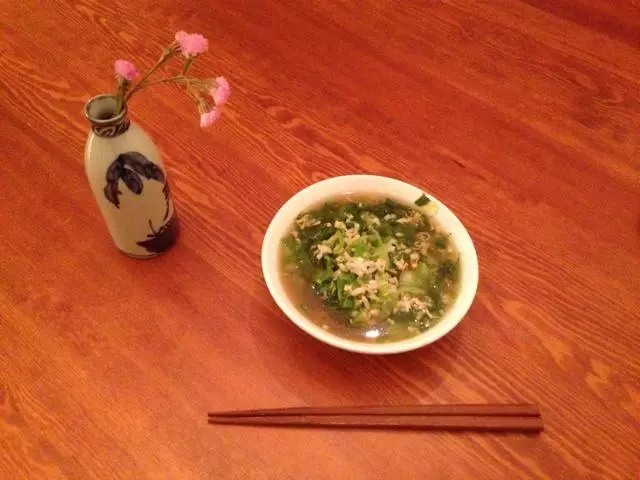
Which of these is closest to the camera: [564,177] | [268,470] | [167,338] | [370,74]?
[268,470]

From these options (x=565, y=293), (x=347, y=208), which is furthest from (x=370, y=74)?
(x=565, y=293)

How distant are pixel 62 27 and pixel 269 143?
70 centimetres

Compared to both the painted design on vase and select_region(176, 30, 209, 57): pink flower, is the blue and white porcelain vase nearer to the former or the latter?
the painted design on vase

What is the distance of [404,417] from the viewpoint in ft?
2.84

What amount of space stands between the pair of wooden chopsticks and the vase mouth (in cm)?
47

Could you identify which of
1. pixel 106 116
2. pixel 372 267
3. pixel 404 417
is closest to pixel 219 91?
pixel 106 116

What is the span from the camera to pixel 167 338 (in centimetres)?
95

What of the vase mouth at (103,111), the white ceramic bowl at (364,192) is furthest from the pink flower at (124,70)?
the white ceramic bowl at (364,192)

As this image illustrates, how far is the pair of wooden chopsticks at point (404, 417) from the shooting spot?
0.86 metres

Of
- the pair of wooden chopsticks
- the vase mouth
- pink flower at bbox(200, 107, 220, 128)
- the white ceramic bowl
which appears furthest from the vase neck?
the pair of wooden chopsticks

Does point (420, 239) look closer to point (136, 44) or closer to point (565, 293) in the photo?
point (565, 293)

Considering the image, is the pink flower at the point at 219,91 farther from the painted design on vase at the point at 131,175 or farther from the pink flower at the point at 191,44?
the painted design on vase at the point at 131,175

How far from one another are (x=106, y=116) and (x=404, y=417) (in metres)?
0.64

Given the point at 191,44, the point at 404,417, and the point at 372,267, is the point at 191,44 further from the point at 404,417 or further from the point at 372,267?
the point at 404,417
